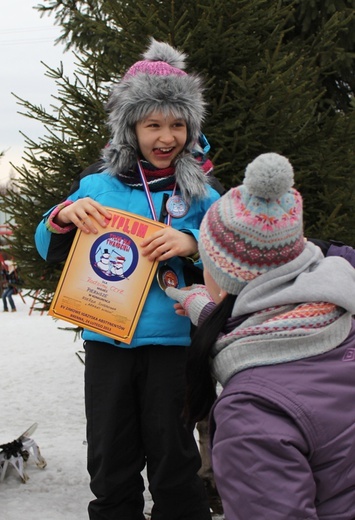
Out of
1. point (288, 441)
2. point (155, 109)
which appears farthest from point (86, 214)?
point (288, 441)

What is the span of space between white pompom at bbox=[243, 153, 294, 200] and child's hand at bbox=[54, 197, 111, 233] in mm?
938

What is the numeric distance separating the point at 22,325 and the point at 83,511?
1092cm

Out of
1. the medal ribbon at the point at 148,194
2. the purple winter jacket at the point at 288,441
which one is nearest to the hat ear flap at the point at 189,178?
the medal ribbon at the point at 148,194

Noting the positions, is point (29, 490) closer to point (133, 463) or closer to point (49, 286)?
point (49, 286)

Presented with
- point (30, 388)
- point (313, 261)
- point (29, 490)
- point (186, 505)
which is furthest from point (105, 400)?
point (30, 388)

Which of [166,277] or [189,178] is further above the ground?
[189,178]

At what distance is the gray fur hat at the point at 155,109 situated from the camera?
102 inches

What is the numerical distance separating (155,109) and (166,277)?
649 millimetres

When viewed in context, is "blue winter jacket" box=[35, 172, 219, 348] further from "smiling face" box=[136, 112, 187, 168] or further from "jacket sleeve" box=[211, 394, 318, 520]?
"jacket sleeve" box=[211, 394, 318, 520]

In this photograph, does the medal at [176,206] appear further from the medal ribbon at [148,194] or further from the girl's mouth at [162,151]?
the girl's mouth at [162,151]

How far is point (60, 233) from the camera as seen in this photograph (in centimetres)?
255

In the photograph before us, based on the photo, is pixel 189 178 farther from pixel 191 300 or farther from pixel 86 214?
pixel 191 300

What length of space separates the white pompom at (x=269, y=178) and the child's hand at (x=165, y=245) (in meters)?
0.82

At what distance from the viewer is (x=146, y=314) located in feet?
8.26
